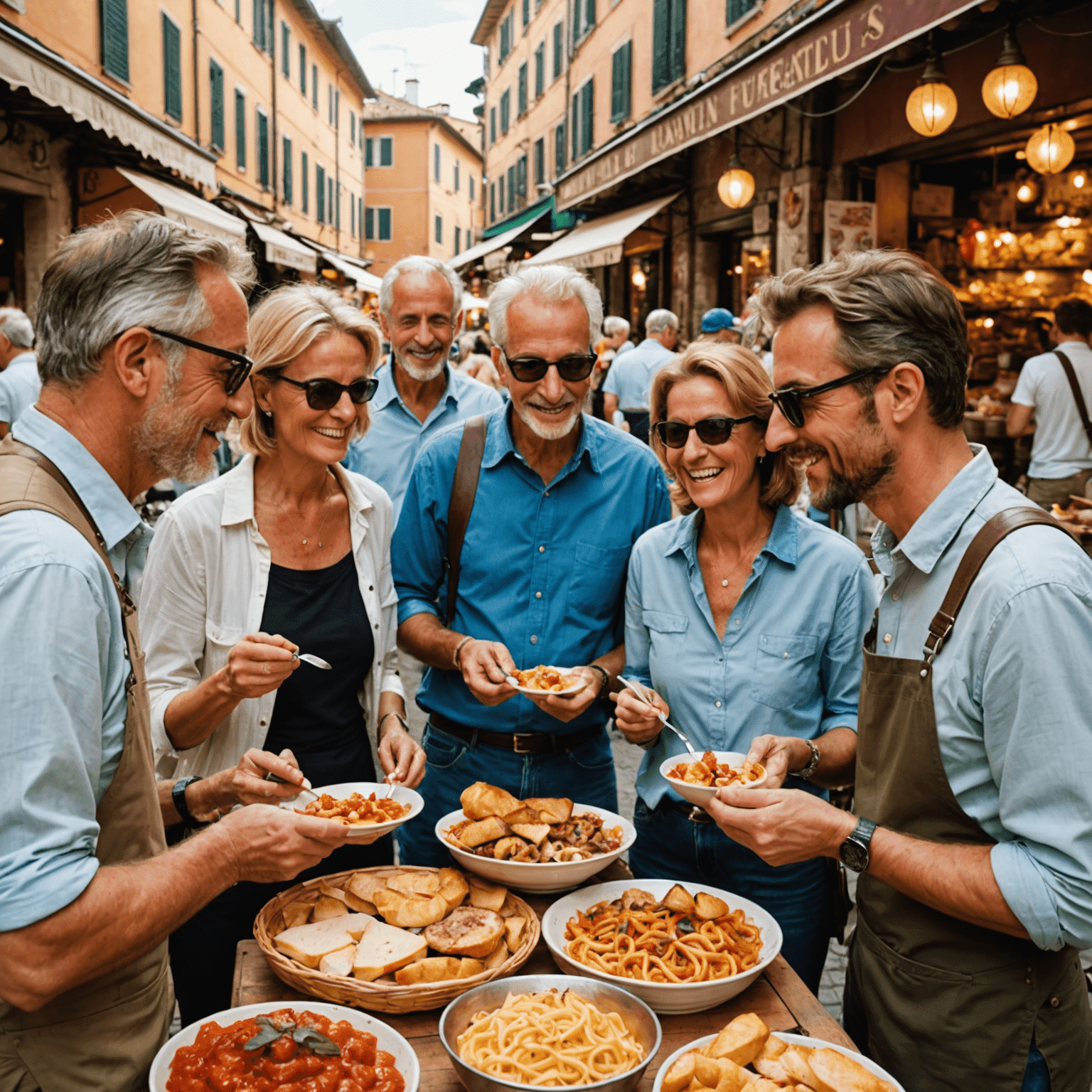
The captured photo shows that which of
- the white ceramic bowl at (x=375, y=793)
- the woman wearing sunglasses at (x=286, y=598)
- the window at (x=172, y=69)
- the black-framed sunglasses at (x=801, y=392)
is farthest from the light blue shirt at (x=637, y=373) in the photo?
the window at (x=172, y=69)

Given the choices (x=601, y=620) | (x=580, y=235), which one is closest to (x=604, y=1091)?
(x=601, y=620)

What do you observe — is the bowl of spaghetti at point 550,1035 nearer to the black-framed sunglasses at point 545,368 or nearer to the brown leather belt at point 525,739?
the brown leather belt at point 525,739

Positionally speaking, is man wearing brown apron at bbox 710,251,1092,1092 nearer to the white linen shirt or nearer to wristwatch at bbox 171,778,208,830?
wristwatch at bbox 171,778,208,830

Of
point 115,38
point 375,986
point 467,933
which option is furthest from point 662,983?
point 115,38

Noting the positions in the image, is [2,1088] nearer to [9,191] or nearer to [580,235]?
[9,191]

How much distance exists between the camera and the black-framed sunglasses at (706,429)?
9.29 feet

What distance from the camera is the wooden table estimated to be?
1828mm

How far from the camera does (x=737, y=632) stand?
2773 millimetres

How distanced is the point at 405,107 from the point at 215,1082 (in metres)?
54.0

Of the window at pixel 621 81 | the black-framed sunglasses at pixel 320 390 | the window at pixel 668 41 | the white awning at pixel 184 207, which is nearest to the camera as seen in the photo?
the black-framed sunglasses at pixel 320 390

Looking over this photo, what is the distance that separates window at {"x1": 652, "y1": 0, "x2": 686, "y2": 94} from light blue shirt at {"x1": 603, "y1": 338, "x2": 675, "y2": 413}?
669 centimetres

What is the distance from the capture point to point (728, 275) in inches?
581

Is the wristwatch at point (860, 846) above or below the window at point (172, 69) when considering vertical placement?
below

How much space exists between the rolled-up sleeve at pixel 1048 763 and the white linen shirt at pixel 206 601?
1877 mm
